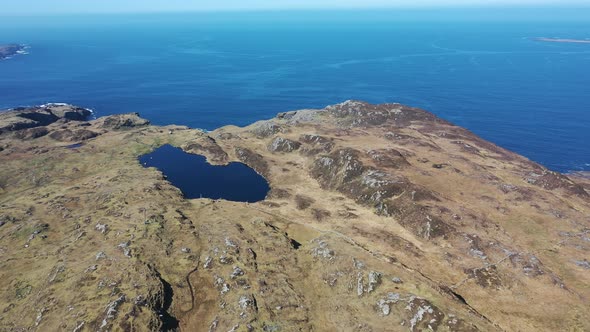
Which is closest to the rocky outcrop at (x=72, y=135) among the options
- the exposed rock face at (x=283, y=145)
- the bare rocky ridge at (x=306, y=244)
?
the bare rocky ridge at (x=306, y=244)

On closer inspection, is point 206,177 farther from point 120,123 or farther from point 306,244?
point 120,123

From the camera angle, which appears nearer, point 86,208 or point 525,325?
point 525,325

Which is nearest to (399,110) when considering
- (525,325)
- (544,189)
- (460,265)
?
(544,189)

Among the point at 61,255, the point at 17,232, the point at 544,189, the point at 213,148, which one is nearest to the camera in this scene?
the point at 61,255

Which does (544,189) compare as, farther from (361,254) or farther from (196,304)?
(196,304)

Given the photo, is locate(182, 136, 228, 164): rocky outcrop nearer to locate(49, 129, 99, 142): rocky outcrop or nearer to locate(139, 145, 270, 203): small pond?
locate(139, 145, 270, 203): small pond

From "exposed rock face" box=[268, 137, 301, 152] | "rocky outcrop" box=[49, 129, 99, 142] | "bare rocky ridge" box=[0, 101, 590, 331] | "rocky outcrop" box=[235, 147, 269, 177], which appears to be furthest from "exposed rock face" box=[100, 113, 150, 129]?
"exposed rock face" box=[268, 137, 301, 152]

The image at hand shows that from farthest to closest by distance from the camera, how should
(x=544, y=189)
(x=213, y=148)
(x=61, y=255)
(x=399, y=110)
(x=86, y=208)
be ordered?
(x=399, y=110)
(x=213, y=148)
(x=544, y=189)
(x=86, y=208)
(x=61, y=255)

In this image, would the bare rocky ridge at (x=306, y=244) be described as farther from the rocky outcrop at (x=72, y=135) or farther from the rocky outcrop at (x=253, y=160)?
the rocky outcrop at (x=72, y=135)
